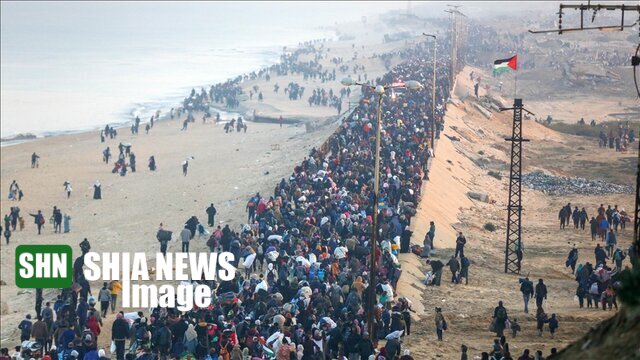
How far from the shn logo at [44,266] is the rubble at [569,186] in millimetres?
21496

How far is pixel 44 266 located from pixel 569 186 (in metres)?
24.2

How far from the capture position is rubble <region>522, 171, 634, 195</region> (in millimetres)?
42562

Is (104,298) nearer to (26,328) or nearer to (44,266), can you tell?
(26,328)

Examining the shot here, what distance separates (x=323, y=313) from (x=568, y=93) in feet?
220

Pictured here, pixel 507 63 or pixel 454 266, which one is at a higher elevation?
pixel 507 63

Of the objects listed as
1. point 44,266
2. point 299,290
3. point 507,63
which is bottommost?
point 44,266

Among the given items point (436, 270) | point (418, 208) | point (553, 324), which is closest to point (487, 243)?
point (418, 208)

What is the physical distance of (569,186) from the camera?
43406 mm

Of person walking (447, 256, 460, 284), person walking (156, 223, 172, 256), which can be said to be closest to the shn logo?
person walking (156, 223, 172, 256)

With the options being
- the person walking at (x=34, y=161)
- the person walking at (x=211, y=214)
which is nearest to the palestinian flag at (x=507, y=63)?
the person walking at (x=211, y=214)

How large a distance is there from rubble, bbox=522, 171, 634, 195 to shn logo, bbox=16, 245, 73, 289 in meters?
21.5

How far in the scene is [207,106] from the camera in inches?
2938

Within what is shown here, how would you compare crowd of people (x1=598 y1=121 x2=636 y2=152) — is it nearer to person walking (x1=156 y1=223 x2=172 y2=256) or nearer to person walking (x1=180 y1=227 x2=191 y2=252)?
person walking (x1=180 y1=227 x2=191 y2=252)

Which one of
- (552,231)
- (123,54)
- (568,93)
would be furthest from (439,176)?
(123,54)
